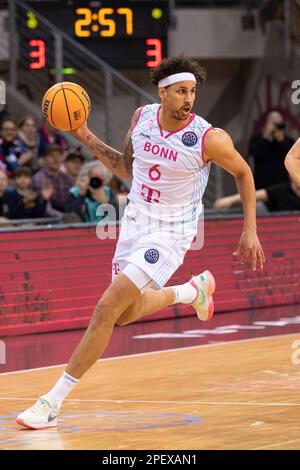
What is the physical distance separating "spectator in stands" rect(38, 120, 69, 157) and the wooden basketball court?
695cm

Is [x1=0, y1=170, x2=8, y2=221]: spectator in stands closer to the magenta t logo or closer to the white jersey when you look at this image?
the magenta t logo

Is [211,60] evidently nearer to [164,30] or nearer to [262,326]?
[164,30]

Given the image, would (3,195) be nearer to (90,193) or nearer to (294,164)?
(90,193)

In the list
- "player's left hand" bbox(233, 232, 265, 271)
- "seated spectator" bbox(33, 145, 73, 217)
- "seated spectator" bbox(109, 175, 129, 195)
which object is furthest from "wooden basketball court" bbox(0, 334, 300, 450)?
"seated spectator" bbox(109, 175, 129, 195)

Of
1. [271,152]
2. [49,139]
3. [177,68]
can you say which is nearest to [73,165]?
[49,139]

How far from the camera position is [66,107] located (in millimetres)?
9695

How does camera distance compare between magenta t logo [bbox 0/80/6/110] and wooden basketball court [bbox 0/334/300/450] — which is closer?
wooden basketball court [bbox 0/334/300/450]

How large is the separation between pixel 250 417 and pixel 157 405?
3.08 feet

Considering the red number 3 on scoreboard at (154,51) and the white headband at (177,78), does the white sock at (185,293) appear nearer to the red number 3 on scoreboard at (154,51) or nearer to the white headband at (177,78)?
the white headband at (177,78)

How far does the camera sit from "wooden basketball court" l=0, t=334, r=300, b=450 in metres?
8.34

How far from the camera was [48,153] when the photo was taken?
18672 mm

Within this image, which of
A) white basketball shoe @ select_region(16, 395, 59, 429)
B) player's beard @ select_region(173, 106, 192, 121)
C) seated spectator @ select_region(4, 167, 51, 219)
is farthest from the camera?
seated spectator @ select_region(4, 167, 51, 219)

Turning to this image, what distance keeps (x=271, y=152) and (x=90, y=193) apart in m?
4.38

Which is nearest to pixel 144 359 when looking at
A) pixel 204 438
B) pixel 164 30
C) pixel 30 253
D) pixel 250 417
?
pixel 30 253
